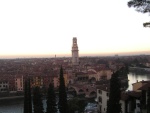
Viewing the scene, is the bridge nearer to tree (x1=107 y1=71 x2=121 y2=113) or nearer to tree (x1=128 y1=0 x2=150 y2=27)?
tree (x1=107 y1=71 x2=121 y2=113)

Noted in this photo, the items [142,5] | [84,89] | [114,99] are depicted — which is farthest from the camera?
[84,89]

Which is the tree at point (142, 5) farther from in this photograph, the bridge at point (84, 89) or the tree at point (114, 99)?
the bridge at point (84, 89)

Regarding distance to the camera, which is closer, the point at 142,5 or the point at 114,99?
A: the point at 142,5

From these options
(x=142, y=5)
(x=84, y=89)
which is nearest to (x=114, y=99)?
(x=142, y=5)

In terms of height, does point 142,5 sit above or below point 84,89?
above

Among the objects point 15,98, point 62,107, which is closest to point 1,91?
point 15,98

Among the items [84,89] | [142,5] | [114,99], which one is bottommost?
[84,89]

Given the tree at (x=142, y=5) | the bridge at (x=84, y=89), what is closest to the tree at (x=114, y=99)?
the tree at (x=142, y=5)

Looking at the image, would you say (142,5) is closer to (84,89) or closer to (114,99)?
(114,99)

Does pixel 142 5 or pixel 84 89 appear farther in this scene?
pixel 84 89

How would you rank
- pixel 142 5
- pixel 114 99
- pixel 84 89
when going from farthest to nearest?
pixel 84 89 < pixel 114 99 < pixel 142 5
